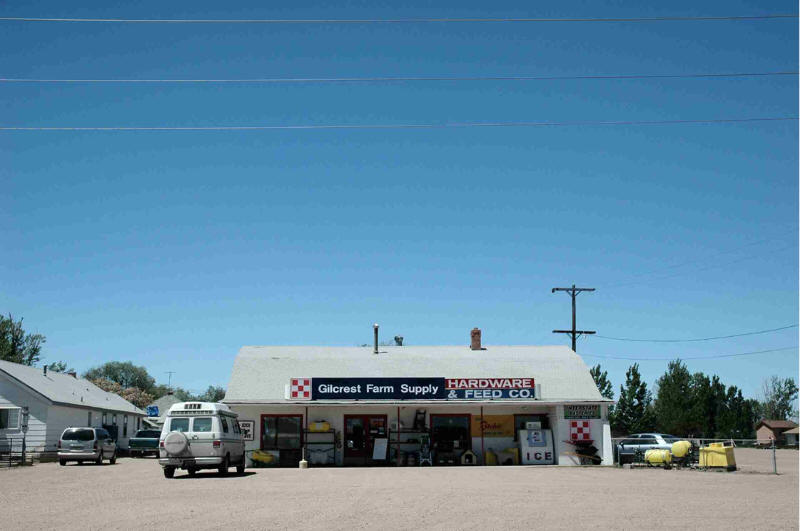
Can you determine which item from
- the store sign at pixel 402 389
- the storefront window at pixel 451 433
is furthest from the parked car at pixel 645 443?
the storefront window at pixel 451 433

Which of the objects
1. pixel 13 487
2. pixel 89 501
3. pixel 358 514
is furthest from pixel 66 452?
pixel 358 514

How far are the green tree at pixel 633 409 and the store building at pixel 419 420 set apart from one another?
27087mm

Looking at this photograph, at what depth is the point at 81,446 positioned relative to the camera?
1344 inches

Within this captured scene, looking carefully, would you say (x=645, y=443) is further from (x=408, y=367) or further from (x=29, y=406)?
(x=29, y=406)

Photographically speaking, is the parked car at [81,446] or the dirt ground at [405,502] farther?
the parked car at [81,446]

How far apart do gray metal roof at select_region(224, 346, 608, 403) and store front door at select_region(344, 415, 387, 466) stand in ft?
7.67

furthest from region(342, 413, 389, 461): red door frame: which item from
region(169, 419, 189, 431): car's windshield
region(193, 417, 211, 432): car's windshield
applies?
region(169, 419, 189, 431): car's windshield

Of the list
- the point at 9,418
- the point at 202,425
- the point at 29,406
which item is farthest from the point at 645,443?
the point at 9,418

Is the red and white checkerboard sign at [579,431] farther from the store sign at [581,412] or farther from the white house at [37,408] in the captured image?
the white house at [37,408]

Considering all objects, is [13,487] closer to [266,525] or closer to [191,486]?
[191,486]

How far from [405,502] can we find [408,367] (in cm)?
2076

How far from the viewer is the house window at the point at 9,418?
38.3 metres

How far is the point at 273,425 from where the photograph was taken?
33.4 m

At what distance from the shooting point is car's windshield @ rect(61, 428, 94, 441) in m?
34.3
